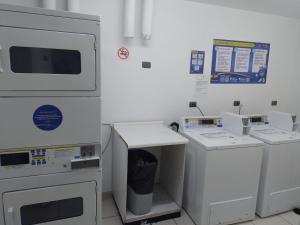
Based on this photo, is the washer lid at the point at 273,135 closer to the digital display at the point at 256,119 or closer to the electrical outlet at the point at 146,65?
the digital display at the point at 256,119

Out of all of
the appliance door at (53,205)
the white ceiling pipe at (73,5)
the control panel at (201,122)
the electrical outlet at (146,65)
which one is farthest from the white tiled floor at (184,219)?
the white ceiling pipe at (73,5)

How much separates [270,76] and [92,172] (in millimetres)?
2901

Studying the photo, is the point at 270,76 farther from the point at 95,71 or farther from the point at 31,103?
the point at 31,103

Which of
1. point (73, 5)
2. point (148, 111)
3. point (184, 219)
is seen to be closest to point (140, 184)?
point (184, 219)

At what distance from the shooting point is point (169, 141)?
7.02 ft

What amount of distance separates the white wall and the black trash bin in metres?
0.51

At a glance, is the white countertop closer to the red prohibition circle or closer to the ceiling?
the red prohibition circle

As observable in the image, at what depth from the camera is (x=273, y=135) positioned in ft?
8.21

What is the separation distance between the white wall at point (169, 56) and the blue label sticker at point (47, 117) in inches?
40.0

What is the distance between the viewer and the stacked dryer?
4.58 feet

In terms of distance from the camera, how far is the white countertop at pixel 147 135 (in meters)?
2.07

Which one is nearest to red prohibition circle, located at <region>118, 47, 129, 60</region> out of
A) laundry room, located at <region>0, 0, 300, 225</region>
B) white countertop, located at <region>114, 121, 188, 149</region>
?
laundry room, located at <region>0, 0, 300, 225</region>

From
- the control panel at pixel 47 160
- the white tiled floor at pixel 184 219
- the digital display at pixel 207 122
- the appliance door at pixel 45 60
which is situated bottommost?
the white tiled floor at pixel 184 219

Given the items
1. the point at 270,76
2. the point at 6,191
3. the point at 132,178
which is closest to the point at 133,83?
the point at 132,178
